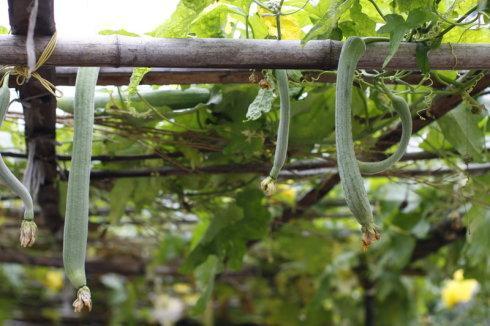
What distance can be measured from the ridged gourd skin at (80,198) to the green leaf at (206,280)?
1.00 m

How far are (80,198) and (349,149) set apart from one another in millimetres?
330

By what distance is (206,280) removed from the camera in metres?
2.05

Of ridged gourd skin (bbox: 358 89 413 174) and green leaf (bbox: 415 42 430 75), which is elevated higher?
green leaf (bbox: 415 42 430 75)

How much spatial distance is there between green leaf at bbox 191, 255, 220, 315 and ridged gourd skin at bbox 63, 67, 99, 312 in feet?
3.27

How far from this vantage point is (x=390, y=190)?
7.82ft

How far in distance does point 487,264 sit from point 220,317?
244cm

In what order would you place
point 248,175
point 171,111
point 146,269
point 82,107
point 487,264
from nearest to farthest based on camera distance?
point 82,107 < point 171,111 < point 248,175 < point 487,264 < point 146,269

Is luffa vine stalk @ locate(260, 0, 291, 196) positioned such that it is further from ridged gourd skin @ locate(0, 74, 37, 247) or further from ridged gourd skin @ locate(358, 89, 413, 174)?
ridged gourd skin @ locate(0, 74, 37, 247)

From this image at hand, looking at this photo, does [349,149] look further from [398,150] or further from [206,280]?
[206,280]

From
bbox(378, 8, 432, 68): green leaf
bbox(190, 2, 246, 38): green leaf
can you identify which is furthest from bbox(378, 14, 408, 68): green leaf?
bbox(190, 2, 246, 38): green leaf

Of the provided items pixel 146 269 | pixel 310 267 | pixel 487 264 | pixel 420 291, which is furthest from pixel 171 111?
pixel 420 291

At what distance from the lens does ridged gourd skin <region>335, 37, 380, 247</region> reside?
0.82 metres

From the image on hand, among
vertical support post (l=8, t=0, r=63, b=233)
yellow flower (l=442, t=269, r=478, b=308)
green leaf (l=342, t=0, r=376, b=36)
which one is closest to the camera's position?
vertical support post (l=8, t=0, r=63, b=233)

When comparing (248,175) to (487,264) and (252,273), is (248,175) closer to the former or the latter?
(487,264)
